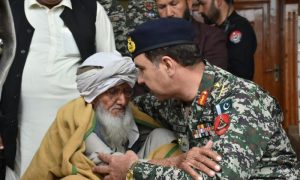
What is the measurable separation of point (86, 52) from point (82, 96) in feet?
1.78

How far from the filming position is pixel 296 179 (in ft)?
7.47

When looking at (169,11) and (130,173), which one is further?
(169,11)

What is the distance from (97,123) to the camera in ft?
8.87

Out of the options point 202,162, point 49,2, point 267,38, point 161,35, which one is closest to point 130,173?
point 202,162

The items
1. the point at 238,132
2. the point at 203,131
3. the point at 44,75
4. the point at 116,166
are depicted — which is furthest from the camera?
the point at 44,75

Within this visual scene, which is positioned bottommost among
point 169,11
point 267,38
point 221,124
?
point 267,38

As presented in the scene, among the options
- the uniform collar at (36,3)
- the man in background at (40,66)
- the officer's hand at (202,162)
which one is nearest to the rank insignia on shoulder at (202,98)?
the officer's hand at (202,162)

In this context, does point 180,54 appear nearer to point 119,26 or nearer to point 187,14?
point 187,14

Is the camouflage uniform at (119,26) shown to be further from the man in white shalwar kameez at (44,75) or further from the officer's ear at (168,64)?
the officer's ear at (168,64)

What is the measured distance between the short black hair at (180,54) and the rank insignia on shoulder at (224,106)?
206 millimetres

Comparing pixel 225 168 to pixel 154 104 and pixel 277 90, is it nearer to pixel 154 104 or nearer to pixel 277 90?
pixel 154 104

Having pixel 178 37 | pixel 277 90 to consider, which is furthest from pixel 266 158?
pixel 277 90

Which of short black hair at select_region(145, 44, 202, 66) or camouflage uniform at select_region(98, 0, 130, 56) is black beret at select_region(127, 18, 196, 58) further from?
camouflage uniform at select_region(98, 0, 130, 56)

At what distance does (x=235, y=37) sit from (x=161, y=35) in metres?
1.19
